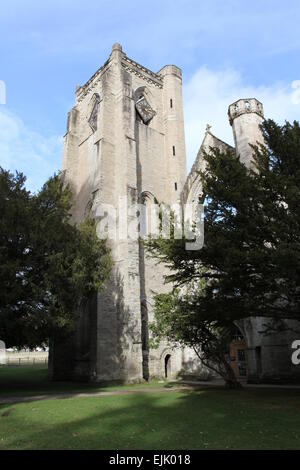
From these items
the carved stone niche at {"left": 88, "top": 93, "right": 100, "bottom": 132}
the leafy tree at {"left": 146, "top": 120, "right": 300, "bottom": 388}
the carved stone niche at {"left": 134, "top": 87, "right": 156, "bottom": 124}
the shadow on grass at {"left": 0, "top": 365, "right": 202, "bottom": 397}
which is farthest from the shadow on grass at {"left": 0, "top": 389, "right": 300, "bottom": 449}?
the carved stone niche at {"left": 134, "top": 87, "right": 156, "bottom": 124}

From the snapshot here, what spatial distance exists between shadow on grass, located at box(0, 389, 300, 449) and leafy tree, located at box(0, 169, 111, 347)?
4480 millimetres

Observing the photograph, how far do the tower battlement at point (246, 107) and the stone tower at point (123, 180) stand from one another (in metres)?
7.67

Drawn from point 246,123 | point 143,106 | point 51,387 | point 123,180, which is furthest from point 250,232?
point 143,106

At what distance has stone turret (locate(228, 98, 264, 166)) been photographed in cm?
1945

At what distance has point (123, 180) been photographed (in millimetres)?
24375

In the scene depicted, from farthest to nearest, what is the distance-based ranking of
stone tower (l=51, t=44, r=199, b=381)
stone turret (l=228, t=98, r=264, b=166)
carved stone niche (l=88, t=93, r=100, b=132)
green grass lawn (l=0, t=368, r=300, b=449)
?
carved stone niche (l=88, t=93, r=100, b=132) → stone tower (l=51, t=44, r=199, b=381) → stone turret (l=228, t=98, r=264, b=166) → green grass lawn (l=0, t=368, r=300, b=449)

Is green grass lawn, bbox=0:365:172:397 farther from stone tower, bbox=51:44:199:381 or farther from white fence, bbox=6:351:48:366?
white fence, bbox=6:351:48:366

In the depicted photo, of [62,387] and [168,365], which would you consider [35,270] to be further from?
[168,365]

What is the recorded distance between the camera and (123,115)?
2605 centimetres

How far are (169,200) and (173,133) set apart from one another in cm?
600

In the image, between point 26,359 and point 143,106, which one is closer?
point 143,106

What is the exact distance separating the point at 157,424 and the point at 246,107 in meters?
17.1

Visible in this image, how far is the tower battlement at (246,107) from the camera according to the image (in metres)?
20.0
